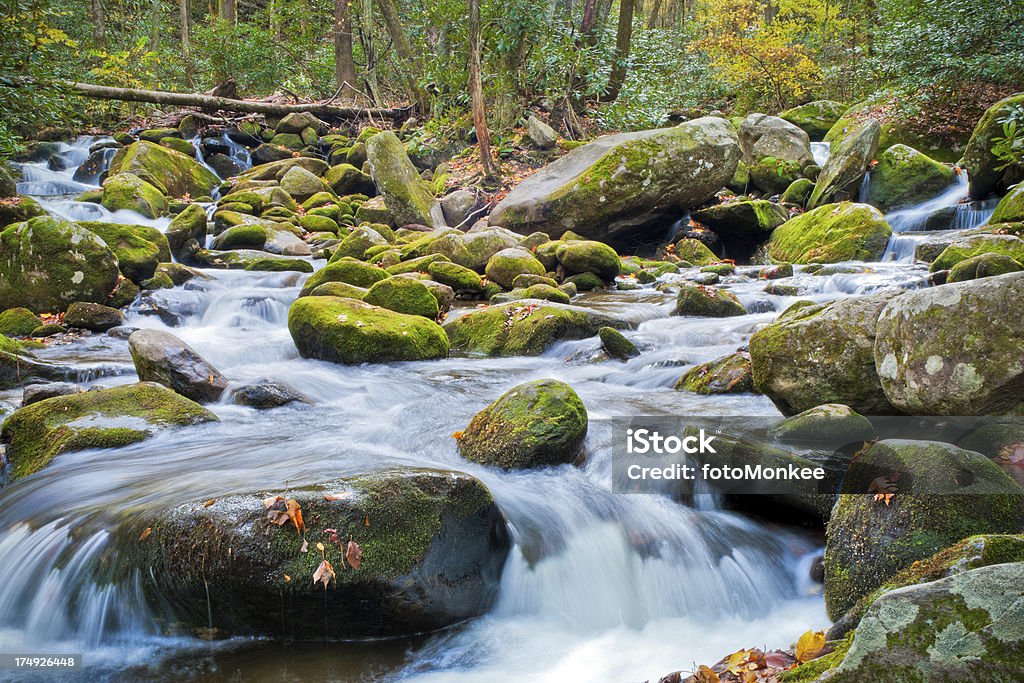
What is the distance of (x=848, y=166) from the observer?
13.2m

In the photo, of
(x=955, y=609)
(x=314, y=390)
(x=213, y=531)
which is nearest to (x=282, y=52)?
(x=314, y=390)

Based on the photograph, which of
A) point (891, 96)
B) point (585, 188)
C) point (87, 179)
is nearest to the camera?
point (585, 188)

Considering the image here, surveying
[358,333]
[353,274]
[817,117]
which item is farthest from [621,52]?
[358,333]

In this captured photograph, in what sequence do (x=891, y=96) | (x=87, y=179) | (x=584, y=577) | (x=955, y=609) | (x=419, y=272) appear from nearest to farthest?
(x=955, y=609) < (x=584, y=577) < (x=419, y=272) < (x=891, y=96) < (x=87, y=179)

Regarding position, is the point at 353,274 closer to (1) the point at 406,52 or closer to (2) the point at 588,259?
(2) the point at 588,259

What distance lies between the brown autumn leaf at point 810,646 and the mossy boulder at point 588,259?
8570 millimetres

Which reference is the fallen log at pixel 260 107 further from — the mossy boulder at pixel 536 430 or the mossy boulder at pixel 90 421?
the mossy boulder at pixel 536 430

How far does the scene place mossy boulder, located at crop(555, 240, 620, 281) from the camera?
1098cm

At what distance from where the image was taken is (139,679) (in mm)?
2877

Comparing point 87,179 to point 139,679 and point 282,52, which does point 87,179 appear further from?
point 139,679

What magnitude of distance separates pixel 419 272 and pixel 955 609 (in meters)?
9.05

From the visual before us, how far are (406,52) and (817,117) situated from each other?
11.9 m

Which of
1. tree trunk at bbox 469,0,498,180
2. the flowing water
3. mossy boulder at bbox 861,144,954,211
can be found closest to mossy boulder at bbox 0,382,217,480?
the flowing water

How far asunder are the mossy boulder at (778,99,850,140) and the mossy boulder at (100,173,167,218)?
16116 millimetres
